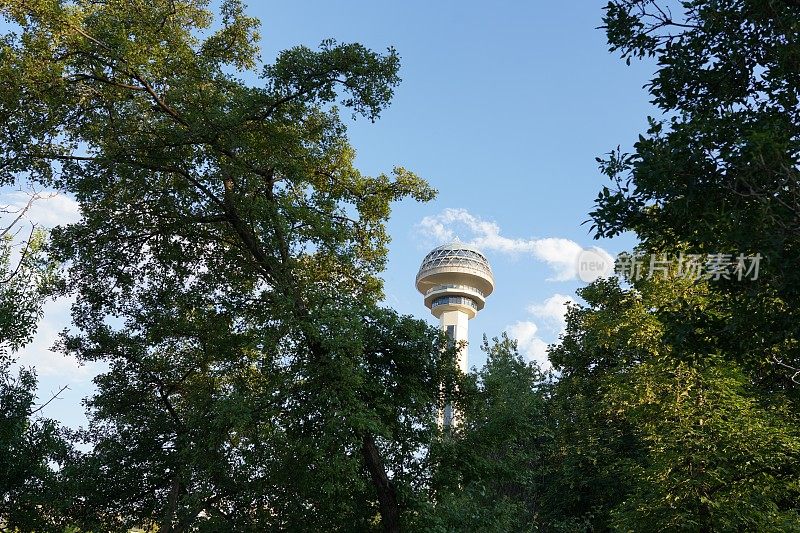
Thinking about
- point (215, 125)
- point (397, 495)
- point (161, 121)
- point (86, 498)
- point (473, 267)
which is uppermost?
point (473, 267)

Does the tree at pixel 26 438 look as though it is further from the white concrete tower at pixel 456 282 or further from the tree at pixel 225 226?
the white concrete tower at pixel 456 282

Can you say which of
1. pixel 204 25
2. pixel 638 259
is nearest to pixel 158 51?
pixel 204 25

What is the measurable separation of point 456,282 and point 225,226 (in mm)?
56507

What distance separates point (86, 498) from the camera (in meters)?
17.2

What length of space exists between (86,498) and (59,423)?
296cm

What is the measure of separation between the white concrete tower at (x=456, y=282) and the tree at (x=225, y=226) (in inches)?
2084

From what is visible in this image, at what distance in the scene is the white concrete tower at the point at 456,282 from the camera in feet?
231

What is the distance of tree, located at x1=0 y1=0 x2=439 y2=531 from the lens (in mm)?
12984

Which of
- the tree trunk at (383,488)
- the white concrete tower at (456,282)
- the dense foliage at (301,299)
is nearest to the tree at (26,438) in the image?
the dense foliage at (301,299)

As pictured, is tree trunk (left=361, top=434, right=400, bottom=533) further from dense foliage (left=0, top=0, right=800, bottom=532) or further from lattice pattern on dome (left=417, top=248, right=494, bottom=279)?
lattice pattern on dome (left=417, top=248, right=494, bottom=279)

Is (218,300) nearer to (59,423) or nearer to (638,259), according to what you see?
(59,423)

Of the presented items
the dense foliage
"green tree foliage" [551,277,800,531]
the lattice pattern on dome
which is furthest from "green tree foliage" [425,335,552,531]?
the lattice pattern on dome

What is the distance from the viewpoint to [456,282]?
71438mm

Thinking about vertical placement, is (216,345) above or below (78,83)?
below
